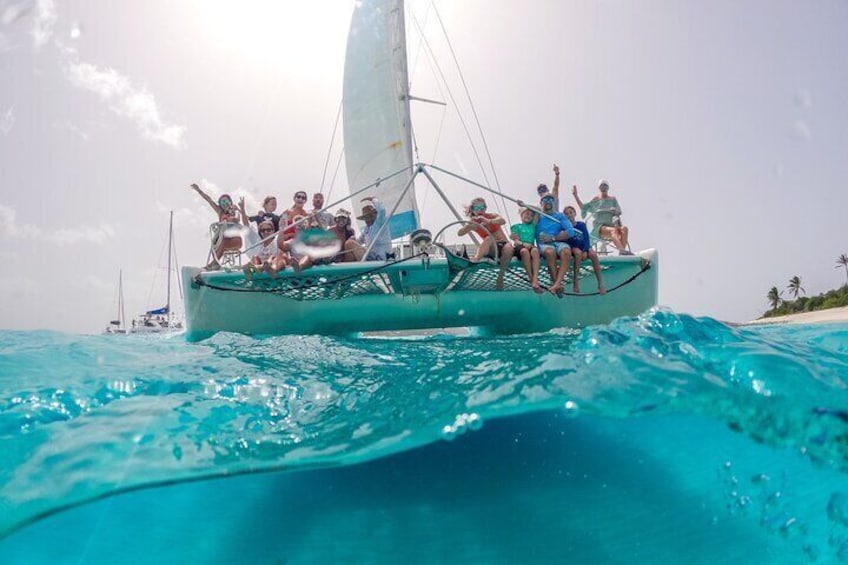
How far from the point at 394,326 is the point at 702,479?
4.42 m

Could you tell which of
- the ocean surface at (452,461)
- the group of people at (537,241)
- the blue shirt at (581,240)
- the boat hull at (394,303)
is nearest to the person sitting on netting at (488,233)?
the group of people at (537,241)

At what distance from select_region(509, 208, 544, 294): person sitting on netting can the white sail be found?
476 cm

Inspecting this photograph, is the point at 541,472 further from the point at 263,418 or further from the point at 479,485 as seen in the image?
the point at 263,418

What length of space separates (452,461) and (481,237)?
328cm

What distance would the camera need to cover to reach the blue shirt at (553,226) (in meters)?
7.18

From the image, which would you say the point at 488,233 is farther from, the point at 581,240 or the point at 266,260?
the point at 266,260

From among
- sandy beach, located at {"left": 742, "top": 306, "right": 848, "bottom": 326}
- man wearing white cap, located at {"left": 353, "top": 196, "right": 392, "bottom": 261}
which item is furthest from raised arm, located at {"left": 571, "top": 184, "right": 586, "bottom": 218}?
sandy beach, located at {"left": 742, "top": 306, "right": 848, "bottom": 326}

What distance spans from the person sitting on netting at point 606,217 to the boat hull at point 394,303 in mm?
726

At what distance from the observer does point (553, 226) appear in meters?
7.23

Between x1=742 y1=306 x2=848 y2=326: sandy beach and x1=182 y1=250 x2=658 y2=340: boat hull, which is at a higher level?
x1=182 y1=250 x2=658 y2=340: boat hull

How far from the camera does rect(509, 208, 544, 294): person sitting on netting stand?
6.74 metres

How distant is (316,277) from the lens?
23.2 ft

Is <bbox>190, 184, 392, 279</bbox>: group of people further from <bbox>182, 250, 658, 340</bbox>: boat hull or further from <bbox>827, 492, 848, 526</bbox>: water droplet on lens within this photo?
<bbox>827, 492, 848, 526</bbox>: water droplet on lens

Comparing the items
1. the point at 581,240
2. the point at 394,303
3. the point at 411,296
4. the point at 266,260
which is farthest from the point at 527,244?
the point at 266,260
